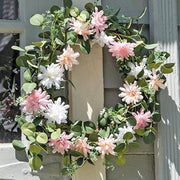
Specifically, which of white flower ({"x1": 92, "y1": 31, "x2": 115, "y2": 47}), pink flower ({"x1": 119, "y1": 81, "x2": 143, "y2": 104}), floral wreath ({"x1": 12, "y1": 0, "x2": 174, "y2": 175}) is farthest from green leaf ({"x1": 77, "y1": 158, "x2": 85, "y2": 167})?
white flower ({"x1": 92, "y1": 31, "x2": 115, "y2": 47})

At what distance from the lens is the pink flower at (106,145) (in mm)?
1693

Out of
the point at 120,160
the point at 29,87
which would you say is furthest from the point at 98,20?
the point at 120,160

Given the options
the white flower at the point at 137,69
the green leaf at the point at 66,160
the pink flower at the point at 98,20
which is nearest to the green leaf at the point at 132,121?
the white flower at the point at 137,69

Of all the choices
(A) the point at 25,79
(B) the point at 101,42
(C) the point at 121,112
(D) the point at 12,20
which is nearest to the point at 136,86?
(C) the point at 121,112

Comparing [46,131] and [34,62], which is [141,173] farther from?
[34,62]

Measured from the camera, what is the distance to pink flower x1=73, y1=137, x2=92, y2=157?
1.71 meters

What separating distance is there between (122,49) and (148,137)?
428mm

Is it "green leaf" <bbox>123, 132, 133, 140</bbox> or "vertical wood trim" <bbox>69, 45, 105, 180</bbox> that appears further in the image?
"vertical wood trim" <bbox>69, 45, 105, 180</bbox>

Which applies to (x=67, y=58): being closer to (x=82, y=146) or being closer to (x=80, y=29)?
(x=80, y=29)

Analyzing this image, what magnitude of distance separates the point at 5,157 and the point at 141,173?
67 centimetres

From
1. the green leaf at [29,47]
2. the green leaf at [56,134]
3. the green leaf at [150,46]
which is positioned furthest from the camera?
the green leaf at [150,46]

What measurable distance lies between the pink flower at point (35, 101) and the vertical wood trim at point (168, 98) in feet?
2.03

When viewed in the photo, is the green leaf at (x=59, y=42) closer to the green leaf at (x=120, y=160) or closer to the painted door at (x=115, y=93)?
the painted door at (x=115, y=93)

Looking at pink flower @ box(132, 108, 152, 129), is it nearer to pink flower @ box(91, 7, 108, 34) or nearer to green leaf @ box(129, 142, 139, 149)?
green leaf @ box(129, 142, 139, 149)
